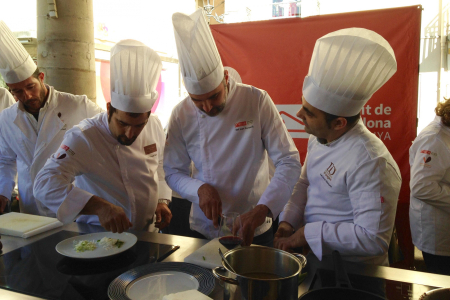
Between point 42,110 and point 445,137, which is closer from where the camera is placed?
point 445,137

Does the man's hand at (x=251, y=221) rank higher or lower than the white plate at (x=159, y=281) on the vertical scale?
higher

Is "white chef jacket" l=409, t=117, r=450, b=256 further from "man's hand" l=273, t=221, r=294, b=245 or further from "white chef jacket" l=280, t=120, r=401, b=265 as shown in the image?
"man's hand" l=273, t=221, r=294, b=245

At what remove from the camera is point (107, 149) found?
2.06 metres

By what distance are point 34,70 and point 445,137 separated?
3.14 meters

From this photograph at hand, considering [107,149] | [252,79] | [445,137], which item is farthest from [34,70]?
[445,137]

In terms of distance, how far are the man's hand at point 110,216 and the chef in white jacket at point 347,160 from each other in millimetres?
734

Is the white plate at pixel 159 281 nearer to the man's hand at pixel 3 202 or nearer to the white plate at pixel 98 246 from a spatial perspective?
the white plate at pixel 98 246

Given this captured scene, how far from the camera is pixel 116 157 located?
2086mm

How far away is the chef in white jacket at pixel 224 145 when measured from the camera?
6.16 ft

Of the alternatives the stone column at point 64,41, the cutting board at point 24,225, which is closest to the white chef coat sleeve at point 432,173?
the cutting board at point 24,225

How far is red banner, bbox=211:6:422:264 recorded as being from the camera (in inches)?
128

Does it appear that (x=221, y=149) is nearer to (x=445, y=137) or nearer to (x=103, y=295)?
(x=103, y=295)

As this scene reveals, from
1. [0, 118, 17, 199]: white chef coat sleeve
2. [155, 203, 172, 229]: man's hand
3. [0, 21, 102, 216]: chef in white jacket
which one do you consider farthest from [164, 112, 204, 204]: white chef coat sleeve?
[0, 118, 17, 199]: white chef coat sleeve

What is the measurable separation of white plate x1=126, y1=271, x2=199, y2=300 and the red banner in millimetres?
2681
